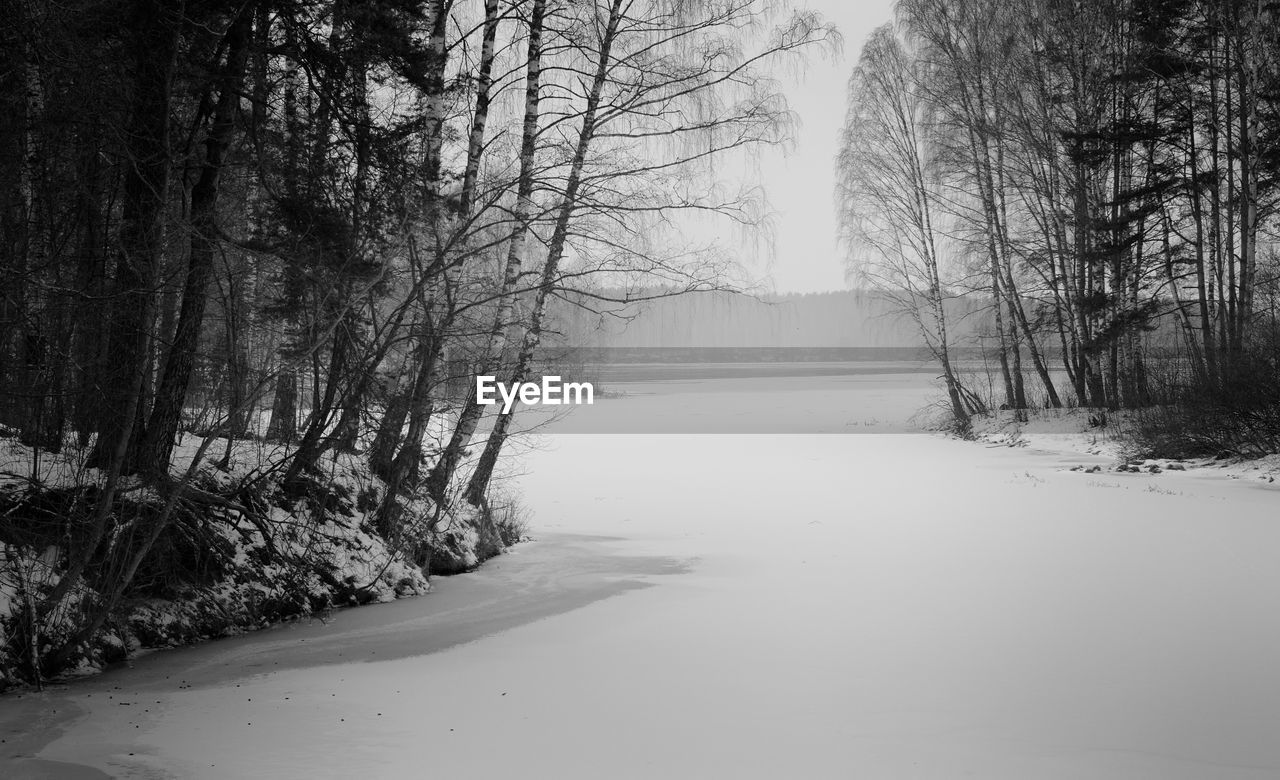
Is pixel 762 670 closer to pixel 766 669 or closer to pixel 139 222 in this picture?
pixel 766 669

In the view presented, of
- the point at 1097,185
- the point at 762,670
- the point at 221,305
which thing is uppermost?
the point at 1097,185

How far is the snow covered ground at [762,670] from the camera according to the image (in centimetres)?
388

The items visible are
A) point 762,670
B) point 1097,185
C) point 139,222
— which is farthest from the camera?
point 1097,185

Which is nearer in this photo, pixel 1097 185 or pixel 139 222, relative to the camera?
pixel 139 222

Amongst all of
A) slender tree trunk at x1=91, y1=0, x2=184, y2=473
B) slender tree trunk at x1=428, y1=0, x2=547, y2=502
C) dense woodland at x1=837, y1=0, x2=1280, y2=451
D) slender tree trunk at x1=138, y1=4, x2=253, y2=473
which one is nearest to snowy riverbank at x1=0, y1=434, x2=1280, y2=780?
slender tree trunk at x1=428, y1=0, x2=547, y2=502

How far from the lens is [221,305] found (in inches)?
235

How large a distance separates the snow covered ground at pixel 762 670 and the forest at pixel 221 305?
1.69 feet

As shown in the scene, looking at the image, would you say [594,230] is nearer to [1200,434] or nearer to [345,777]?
[345,777]

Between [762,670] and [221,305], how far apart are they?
3866 millimetres

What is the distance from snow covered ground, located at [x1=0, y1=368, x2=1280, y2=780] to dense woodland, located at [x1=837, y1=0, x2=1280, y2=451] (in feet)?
24.2

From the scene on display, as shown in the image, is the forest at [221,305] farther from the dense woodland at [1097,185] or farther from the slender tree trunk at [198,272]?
the dense woodland at [1097,185]

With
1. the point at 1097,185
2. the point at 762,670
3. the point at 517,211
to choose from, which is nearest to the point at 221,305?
the point at 517,211

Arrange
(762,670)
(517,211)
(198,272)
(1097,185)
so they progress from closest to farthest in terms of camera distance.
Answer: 1. (762,670)
2. (198,272)
3. (517,211)
4. (1097,185)

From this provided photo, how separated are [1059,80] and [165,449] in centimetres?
1751
